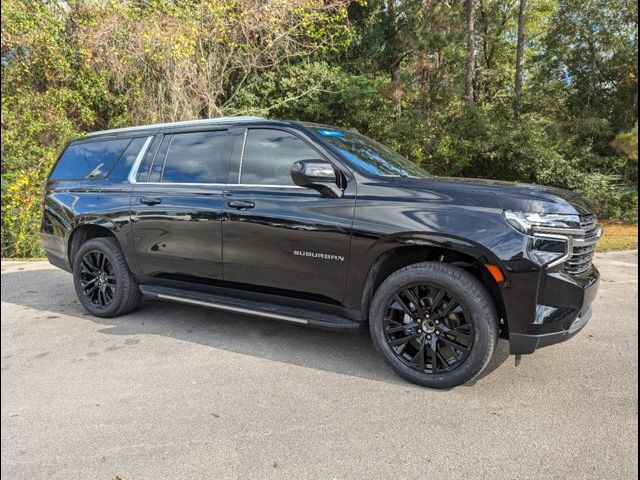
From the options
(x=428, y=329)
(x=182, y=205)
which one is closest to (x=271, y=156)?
(x=182, y=205)

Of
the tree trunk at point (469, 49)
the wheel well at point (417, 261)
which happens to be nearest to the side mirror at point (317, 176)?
the wheel well at point (417, 261)

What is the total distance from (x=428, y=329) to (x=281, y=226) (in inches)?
53.2

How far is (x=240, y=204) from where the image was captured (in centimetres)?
380

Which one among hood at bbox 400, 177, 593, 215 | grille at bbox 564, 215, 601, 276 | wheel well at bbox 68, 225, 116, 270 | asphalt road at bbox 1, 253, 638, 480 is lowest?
asphalt road at bbox 1, 253, 638, 480

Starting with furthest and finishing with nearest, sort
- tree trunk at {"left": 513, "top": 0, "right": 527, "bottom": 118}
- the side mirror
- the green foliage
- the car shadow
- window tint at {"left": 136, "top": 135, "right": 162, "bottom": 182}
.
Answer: tree trunk at {"left": 513, "top": 0, "right": 527, "bottom": 118}, the green foliage, window tint at {"left": 136, "top": 135, "right": 162, "bottom": 182}, the car shadow, the side mirror

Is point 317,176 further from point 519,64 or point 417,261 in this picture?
point 519,64

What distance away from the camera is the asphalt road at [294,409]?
2.39m

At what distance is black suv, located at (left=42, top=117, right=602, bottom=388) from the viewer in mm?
2939

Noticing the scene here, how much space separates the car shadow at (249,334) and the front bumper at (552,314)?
55 cm

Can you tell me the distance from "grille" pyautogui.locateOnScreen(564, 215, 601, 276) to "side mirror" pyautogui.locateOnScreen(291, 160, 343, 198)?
162cm

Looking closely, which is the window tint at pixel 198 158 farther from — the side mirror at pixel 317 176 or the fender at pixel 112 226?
the side mirror at pixel 317 176

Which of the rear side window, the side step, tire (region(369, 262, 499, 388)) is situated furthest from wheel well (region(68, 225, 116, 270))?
tire (region(369, 262, 499, 388))

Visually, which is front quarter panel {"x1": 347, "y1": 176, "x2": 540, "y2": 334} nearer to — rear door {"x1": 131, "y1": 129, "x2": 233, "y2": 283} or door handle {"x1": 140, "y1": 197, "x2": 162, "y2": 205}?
rear door {"x1": 131, "y1": 129, "x2": 233, "y2": 283}

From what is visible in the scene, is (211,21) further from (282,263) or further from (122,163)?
(282,263)
